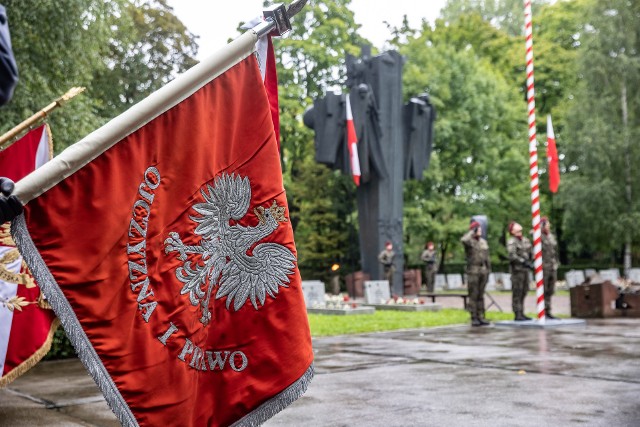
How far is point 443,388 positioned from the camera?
7.65 meters

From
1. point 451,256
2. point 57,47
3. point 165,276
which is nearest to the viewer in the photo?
point 165,276

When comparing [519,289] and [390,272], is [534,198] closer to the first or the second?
[519,289]

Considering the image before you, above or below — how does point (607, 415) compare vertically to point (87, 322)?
below

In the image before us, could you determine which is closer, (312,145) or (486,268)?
(486,268)

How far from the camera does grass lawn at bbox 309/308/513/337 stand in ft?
48.6

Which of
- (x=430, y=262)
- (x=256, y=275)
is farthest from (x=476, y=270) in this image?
(x=430, y=262)

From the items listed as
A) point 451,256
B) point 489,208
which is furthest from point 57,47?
point 451,256

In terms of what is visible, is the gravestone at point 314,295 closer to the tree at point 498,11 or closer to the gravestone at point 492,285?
the gravestone at point 492,285

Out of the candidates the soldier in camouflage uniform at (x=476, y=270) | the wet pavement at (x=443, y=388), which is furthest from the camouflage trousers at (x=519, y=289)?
the wet pavement at (x=443, y=388)

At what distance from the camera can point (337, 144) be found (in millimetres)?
26531

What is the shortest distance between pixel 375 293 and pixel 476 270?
225 inches

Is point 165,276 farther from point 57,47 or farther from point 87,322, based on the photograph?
point 57,47

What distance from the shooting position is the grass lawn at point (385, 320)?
14.8m

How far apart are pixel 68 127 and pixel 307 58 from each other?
80.7 feet
